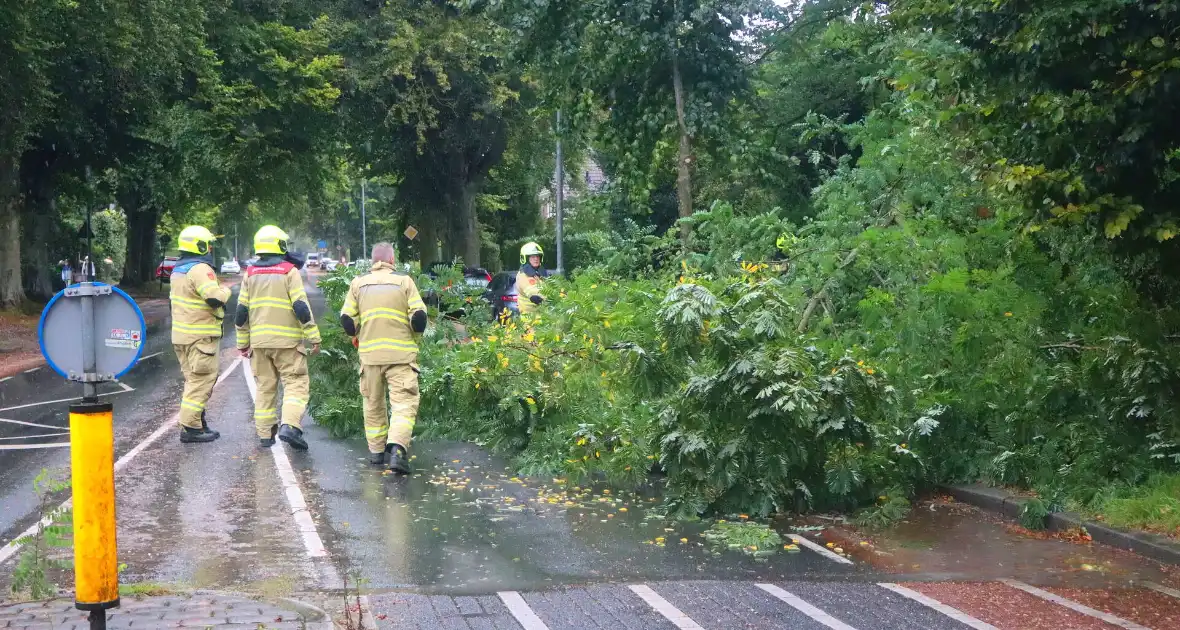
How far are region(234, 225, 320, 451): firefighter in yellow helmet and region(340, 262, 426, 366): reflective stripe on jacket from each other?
25.8 inches

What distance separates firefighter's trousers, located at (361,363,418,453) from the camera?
980 cm

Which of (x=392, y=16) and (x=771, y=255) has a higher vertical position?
(x=392, y=16)

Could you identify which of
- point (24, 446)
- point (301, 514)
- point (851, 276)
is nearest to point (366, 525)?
point (301, 514)

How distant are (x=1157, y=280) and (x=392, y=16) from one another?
26480 millimetres

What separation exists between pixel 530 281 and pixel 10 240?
68.2 ft

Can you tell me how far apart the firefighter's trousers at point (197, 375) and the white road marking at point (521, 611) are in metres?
5.54

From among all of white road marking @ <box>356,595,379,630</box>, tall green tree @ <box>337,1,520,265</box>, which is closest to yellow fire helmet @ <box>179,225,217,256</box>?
white road marking @ <box>356,595,379,630</box>

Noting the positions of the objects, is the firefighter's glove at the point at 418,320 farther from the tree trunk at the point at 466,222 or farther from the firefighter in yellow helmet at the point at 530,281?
the tree trunk at the point at 466,222

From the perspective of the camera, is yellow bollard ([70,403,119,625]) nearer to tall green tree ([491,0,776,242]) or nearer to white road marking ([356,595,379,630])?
white road marking ([356,595,379,630])

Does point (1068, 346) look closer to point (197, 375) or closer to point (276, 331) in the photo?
point (276, 331)

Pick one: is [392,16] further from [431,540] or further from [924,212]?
[431,540]

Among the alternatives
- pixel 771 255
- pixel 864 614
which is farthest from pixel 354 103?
pixel 864 614

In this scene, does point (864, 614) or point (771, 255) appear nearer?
point (864, 614)

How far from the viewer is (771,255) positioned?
1400 centimetres
